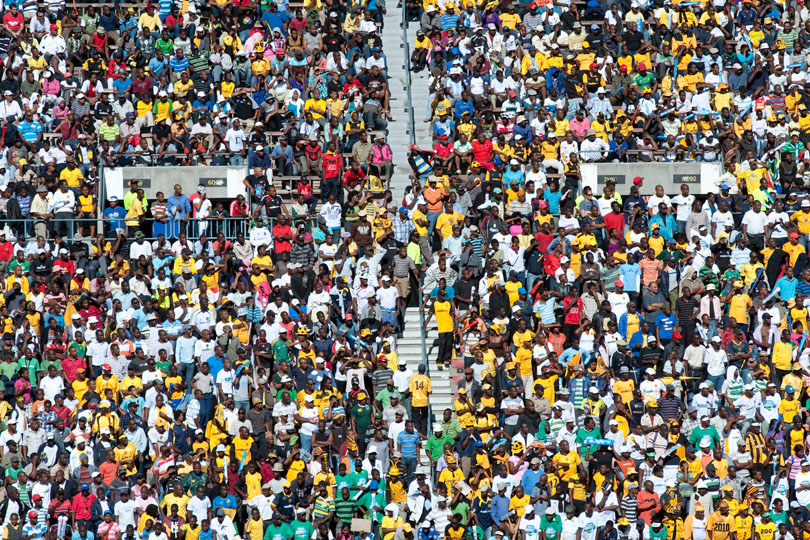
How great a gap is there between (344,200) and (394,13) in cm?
645

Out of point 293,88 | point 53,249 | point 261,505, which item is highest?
point 293,88

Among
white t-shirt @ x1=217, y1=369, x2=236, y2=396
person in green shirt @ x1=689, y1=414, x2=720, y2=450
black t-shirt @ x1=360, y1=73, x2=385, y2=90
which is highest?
black t-shirt @ x1=360, y1=73, x2=385, y2=90

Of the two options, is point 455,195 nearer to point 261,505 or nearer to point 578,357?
point 578,357

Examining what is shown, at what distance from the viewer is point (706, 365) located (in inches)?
1280

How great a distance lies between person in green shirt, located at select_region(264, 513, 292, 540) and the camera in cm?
2944

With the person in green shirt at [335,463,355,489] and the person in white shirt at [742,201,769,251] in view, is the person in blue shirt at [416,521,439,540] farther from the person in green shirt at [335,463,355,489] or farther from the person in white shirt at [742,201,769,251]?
the person in white shirt at [742,201,769,251]

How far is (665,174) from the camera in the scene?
121 ft

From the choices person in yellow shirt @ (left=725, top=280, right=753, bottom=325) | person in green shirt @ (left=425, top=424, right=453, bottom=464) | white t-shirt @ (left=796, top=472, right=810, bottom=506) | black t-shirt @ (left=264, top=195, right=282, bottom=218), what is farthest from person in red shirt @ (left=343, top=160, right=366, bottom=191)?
white t-shirt @ (left=796, top=472, right=810, bottom=506)

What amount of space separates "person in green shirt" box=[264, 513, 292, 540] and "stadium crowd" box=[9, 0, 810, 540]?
32mm

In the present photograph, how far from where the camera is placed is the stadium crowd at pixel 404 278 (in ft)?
99.3

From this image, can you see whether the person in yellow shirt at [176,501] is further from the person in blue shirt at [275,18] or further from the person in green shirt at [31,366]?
the person in blue shirt at [275,18]

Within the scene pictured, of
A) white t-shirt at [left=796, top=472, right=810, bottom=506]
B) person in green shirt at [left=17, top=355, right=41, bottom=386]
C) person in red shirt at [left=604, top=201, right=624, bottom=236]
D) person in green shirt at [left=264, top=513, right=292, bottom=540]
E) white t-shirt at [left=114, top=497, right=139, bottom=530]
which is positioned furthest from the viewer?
person in red shirt at [left=604, top=201, right=624, bottom=236]

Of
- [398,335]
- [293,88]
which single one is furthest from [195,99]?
[398,335]

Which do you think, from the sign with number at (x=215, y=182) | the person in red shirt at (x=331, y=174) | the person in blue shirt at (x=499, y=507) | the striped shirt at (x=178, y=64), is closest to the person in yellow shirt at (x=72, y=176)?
the sign with number at (x=215, y=182)
